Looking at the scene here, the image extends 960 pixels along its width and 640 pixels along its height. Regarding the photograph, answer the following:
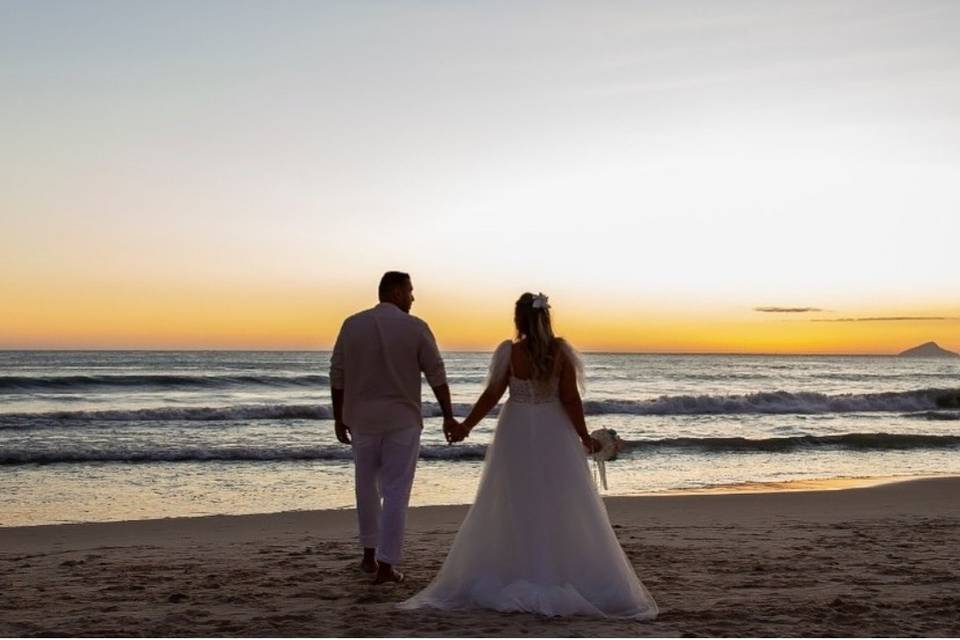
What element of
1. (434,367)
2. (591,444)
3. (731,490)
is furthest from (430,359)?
(731,490)

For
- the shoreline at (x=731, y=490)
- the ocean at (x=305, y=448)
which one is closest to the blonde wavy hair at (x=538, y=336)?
the shoreline at (x=731, y=490)

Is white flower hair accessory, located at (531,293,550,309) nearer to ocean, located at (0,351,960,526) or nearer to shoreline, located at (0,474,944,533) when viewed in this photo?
shoreline, located at (0,474,944,533)

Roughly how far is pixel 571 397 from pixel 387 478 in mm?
1373

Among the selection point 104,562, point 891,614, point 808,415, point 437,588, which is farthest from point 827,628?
point 808,415

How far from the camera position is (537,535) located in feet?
18.1

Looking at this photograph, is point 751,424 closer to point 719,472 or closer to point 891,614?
point 719,472

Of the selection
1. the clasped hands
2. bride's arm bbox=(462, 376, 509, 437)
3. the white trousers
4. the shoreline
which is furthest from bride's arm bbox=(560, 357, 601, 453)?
the shoreline

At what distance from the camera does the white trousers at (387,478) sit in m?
6.26

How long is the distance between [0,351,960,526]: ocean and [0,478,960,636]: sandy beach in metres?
2.75

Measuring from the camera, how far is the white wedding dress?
17.5 feet

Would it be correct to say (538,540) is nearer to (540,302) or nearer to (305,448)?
(540,302)

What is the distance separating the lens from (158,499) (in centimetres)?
1237

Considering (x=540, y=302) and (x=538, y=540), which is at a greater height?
(x=540, y=302)

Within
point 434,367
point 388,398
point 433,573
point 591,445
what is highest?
point 434,367
